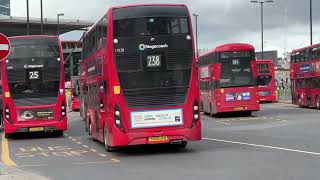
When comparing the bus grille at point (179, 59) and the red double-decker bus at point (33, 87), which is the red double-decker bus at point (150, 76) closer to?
the bus grille at point (179, 59)

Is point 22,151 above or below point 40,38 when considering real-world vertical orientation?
below

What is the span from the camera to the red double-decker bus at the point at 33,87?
79.9ft

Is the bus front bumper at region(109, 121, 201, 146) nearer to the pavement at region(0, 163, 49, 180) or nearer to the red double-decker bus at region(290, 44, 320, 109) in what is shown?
the pavement at region(0, 163, 49, 180)

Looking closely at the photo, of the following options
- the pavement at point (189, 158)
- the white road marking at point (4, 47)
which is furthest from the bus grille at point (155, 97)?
the white road marking at point (4, 47)

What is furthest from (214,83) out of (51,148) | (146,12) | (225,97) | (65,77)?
(146,12)

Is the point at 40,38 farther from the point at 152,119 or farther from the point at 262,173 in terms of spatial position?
the point at 262,173

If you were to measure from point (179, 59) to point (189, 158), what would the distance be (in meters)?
2.88

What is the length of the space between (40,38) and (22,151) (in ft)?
23.3

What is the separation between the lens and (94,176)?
12438 millimetres

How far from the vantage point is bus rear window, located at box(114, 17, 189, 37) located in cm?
1647

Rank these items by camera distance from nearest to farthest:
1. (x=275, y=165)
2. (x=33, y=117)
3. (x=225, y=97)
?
1. (x=275, y=165)
2. (x=33, y=117)
3. (x=225, y=97)

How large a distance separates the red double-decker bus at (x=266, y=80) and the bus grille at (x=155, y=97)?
4006 cm

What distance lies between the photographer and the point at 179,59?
16703mm

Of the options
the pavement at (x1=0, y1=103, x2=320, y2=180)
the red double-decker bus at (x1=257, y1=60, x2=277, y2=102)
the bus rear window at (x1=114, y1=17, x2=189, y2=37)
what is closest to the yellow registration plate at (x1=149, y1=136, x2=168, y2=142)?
the pavement at (x1=0, y1=103, x2=320, y2=180)
